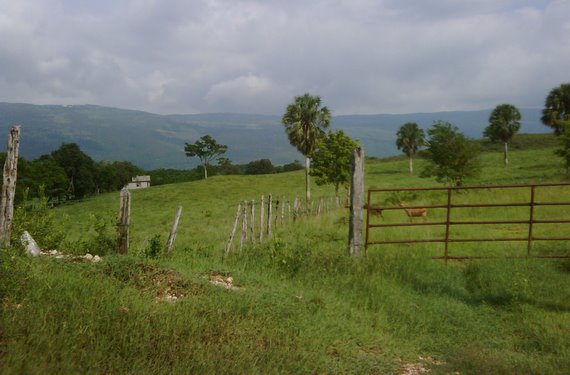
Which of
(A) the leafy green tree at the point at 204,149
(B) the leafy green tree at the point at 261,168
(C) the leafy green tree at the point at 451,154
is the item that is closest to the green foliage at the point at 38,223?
(C) the leafy green tree at the point at 451,154

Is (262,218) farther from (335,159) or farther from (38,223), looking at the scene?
(335,159)

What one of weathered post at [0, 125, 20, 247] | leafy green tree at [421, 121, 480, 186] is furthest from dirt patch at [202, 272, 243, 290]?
leafy green tree at [421, 121, 480, 186]

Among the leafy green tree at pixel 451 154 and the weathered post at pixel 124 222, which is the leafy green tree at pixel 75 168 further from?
the weathered post at pixel 124 222

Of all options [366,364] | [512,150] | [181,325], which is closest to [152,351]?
[181,325]

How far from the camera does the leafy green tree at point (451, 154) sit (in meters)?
29.0

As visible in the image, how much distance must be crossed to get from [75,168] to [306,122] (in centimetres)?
4906

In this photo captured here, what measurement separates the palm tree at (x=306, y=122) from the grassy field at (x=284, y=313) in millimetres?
33264

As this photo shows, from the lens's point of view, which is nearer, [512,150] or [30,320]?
[30,320]

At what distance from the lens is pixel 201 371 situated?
4.21 m

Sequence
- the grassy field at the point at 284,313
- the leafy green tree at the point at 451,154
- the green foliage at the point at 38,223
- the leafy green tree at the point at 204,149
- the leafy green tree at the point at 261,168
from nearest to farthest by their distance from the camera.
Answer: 1. the grassy field at the point at 284,313
2. the green foliage at the point at 38,223
3. the leafy green tree at the point at 451,154
4. the leafy green tree at the point at 204,149
5. the leafy green tree at the point at 261,168

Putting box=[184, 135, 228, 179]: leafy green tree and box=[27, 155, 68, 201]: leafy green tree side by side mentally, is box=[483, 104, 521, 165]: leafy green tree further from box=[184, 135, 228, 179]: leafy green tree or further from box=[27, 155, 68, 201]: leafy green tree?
box=[27, 155, 68, 201]: leafy green tree

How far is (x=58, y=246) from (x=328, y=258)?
18.5 ft

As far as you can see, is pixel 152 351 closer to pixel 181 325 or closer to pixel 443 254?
pixel 181 325

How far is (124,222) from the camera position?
8656 millimetres
